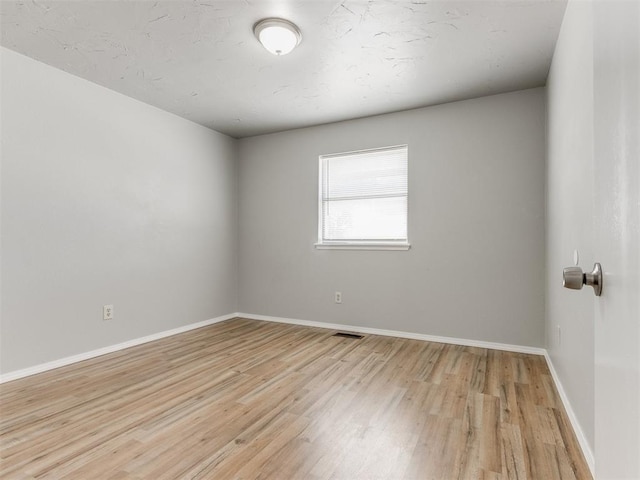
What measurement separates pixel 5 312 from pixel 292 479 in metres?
2.46

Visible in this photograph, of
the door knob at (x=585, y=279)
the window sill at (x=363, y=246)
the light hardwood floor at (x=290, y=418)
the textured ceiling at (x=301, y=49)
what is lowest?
the light hardwood floor at (x=290, y=418)

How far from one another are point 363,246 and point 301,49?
2114 millimetres

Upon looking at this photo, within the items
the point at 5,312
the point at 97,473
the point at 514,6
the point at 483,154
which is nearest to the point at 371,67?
the point at 514,6

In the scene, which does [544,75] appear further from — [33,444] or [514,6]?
[33,444]

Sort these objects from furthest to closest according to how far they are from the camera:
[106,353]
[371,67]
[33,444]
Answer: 1. [106,353]
2. [371,67]
3. [33,444]

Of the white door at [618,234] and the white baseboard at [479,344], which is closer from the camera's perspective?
Answer: the white door at [618,234]

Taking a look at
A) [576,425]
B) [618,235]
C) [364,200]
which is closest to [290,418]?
[576,425]

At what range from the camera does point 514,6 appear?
212 centimetres

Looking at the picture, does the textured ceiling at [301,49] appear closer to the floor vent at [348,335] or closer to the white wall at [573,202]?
the white wall at [573,202]

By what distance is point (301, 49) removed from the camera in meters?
2.58

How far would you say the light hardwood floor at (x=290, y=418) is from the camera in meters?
1.58

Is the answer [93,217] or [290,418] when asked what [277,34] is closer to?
[93,217]

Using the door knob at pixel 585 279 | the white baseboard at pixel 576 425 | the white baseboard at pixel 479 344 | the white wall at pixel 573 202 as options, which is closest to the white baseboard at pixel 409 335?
the white baseboard at pixel 479 344

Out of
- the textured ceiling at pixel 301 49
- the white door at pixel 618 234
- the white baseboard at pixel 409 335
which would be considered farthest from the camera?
the white baseboard at pixel 409 335
